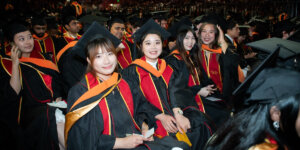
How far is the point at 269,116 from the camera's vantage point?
42.5 inches

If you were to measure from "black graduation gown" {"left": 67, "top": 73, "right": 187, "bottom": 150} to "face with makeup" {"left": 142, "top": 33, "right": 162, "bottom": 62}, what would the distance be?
65 centimetres

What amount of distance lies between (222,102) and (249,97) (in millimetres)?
2061

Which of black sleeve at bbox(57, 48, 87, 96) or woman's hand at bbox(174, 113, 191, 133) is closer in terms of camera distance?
woman's hand at bbox(174, 113, 191, 133)

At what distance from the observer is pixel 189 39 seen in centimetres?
303

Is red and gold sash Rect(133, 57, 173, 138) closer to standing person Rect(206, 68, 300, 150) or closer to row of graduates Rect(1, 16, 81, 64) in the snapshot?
standing person Rect(206, 68, 300, 150)

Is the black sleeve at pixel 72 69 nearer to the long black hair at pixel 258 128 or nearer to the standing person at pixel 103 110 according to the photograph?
the standing person at pixel 103 110

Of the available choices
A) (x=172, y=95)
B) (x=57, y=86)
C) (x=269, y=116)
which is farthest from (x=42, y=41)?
(x=269, y=116)

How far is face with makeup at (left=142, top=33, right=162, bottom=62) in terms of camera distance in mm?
2570

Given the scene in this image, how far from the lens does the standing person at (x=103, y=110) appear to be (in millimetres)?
1695

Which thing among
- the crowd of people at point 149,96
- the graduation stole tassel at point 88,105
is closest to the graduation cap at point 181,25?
the crowd of people at point 149,96

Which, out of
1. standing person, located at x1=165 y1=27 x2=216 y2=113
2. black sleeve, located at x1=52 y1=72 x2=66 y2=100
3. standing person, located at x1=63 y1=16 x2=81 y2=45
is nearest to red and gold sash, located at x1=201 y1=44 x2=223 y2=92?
standing person, located at x1=165 y1=27 x2=216 y2=113

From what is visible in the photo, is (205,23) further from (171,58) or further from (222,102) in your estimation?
(222,102)

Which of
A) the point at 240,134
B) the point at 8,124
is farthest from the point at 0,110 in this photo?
the point at 240,134

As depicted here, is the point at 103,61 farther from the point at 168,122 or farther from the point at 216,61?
the point at 216,61
